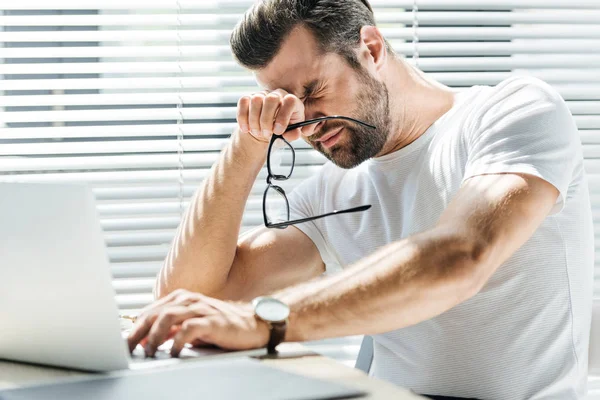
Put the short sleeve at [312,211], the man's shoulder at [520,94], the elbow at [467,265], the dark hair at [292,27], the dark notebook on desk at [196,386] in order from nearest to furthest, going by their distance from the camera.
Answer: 1. the dark notebook on desk at [196,386]
2. the elbow at [467,265]
3. the man's shoulder at [520,94]
4. the dark hair at [292,27]
5. the short sleeve at [312,211]

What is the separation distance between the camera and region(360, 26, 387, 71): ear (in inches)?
69.2

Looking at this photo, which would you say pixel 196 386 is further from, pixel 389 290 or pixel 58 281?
pixel 389 290

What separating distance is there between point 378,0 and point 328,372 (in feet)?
5.06

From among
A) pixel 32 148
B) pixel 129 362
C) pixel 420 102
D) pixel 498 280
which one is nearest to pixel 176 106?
pixel 32 148

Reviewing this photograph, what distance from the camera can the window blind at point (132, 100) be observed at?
2.16m

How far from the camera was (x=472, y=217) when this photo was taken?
1224 mm

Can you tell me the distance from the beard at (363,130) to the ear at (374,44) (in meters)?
0.05

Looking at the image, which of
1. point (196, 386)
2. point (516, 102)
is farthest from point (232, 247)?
point (196, 386)

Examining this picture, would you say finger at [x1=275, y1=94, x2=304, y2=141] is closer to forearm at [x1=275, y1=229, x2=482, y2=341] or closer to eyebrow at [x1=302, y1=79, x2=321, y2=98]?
eyebrow at [x1=302, y1=79, x2=321, y2=98]

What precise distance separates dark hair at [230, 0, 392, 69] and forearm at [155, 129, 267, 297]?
0.23 metres

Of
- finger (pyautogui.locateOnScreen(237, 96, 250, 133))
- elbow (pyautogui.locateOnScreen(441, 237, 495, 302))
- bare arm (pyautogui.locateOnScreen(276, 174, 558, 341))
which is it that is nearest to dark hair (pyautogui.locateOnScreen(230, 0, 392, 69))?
finger (pyautogui.locateOnScreen(237, 96, 250, 133))

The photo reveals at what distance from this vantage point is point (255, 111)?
5.30ft

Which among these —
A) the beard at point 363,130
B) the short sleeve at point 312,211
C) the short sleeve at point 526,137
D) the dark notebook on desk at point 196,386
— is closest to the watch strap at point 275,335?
the dark notebook on desk at point 196,386

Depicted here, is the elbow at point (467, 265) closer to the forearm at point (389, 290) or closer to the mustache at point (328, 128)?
the forearm at point (389, 290)
